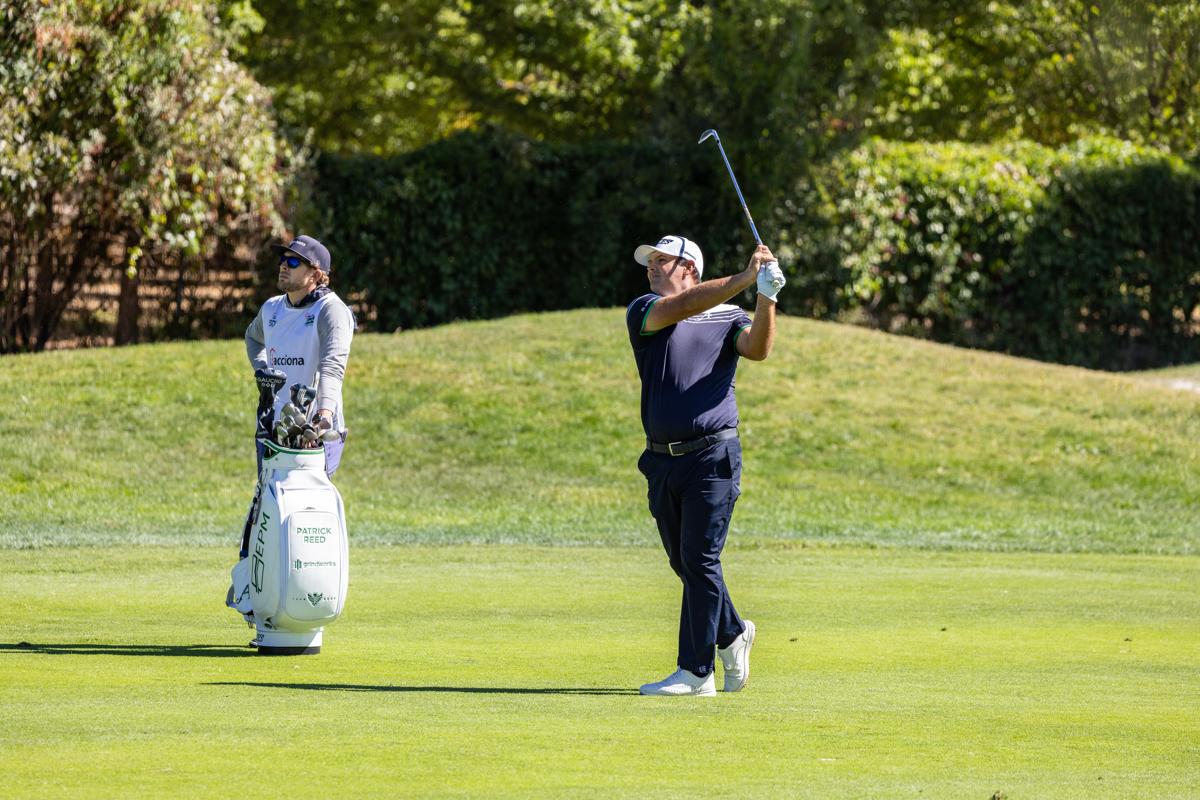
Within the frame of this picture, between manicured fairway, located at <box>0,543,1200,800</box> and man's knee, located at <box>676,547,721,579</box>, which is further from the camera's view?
man's knee, located at <box>676,547,721,579</box>

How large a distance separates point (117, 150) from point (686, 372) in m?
15.8

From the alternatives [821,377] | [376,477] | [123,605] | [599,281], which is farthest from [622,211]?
[123,605]

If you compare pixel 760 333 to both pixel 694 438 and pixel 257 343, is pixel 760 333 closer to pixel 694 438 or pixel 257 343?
pixel 694 438

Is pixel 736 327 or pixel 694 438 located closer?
pixel 694 438

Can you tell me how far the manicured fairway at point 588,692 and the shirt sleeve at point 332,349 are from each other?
46.9 inches

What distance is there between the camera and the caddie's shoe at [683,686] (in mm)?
7169

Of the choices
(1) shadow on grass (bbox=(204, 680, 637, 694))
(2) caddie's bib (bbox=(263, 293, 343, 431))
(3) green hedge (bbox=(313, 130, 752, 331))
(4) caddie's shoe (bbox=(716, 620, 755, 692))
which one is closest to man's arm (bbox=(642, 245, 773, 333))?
(4) caddie's shoe (bbox=(716, 620, 755, 692))

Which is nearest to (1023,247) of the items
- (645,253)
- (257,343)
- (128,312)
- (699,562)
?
(128,312)

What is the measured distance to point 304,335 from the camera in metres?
8.38

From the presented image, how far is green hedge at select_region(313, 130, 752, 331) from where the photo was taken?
25.1 meters

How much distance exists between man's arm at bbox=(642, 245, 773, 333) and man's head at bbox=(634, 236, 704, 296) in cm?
15

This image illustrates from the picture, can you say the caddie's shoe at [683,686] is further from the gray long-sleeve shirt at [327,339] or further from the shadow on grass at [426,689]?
the gray long-sleeve shirt at [327,339]

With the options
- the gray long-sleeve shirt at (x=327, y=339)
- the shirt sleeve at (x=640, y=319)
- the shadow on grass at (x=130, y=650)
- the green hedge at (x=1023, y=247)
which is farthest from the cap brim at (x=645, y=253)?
the green hedge at (x=1023, y=247)

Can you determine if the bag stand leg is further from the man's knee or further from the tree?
the tree
